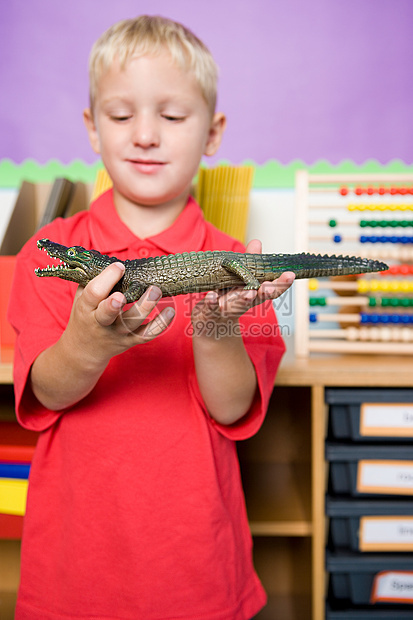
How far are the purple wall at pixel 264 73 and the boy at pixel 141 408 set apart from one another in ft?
2.79

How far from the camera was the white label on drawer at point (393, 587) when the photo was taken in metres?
1.16

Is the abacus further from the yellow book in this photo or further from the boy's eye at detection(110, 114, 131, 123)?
the yellow book

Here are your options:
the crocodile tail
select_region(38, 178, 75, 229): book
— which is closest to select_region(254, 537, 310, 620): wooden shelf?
the crocodile tail

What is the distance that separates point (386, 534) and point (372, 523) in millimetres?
34

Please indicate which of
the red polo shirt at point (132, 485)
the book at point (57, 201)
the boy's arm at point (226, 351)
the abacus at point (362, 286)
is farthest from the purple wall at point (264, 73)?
the boy's arm at point (226, 351)

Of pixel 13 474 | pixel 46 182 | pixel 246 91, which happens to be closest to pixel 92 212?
pixel 13 474

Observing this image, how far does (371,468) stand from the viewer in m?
1.15

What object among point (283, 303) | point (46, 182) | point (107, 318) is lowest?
point (107, 318)

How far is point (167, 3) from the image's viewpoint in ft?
5.70

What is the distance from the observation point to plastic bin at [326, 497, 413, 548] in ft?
3.76

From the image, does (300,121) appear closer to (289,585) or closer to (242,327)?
(242,327)

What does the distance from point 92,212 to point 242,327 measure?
32 centimetres

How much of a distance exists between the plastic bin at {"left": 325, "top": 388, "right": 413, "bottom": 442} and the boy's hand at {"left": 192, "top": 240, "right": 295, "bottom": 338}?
17.1 inches

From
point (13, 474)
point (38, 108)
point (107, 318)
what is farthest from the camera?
point (38, 108)
